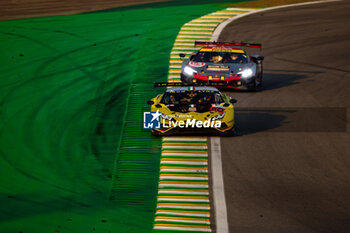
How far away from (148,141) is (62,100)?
4.78m

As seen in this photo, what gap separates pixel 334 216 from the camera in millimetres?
12477

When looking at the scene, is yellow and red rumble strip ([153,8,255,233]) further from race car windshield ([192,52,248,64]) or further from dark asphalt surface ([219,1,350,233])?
race car windshield ([192,52,248,64])

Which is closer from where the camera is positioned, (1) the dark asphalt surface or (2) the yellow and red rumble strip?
(2) the yellow and red rumble strip

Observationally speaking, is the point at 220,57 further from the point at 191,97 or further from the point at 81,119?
the point at 81,119

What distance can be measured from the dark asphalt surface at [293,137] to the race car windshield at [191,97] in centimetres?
111

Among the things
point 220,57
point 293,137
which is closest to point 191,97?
point 293,137

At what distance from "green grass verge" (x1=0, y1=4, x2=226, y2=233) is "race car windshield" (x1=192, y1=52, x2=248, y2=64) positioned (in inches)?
65.8

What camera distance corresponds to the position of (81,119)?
1944 centimetres

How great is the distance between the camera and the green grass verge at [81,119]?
42.9ft

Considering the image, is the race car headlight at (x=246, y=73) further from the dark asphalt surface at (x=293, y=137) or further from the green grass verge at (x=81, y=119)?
the green grass verge at (x=81, y=119)

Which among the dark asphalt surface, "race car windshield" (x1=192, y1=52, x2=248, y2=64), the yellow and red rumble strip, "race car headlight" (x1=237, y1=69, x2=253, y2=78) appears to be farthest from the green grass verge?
"race car headlight" (x1=237, y1=69, x2=253, y2=78)

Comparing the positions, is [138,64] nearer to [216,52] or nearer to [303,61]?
[216,52]

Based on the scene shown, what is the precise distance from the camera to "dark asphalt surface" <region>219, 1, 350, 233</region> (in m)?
12.7

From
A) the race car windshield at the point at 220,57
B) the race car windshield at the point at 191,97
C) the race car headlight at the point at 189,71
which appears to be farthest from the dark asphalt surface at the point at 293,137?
Answer: the race car headlight at the point at 189,71
